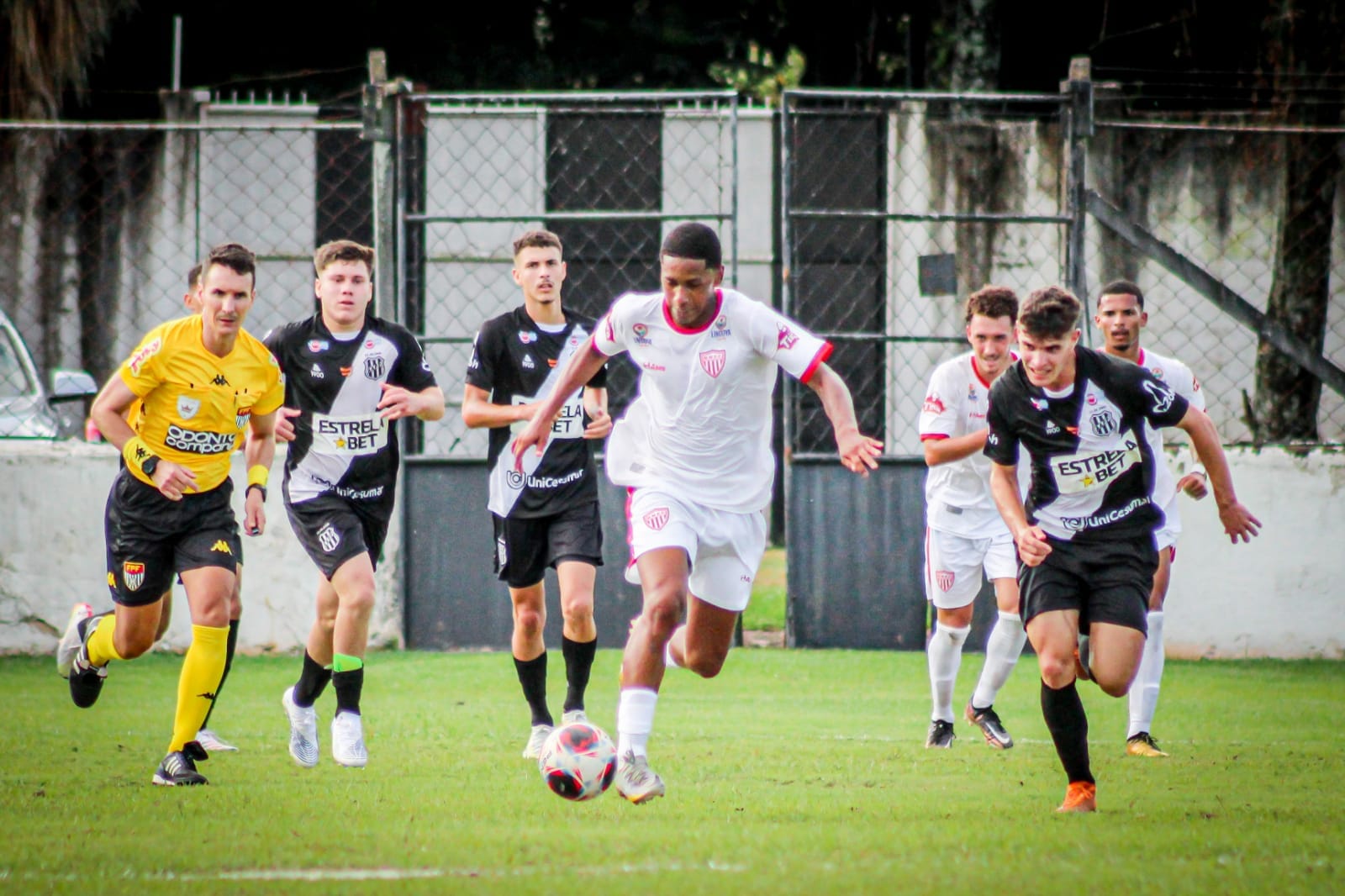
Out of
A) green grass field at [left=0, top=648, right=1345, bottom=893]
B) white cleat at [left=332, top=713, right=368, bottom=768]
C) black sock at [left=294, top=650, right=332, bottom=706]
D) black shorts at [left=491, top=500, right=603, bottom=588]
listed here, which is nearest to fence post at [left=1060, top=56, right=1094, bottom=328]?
green grass field at [left=0, top=648, right=1345, bottom=893]

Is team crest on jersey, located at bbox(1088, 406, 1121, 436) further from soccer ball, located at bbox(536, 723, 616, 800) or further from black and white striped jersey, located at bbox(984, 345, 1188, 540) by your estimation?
soccer ball, located at bbox(536, 723, 616, 800)

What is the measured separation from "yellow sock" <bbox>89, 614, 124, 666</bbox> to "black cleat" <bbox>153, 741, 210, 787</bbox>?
834 mm

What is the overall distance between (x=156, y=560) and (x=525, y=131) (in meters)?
7.71

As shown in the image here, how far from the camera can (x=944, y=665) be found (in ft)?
26.0

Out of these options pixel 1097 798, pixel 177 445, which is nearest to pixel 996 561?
pixel 1097 798


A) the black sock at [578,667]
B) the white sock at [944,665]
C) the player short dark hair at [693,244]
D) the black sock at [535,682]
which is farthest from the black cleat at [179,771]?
the white sock at [944,665]

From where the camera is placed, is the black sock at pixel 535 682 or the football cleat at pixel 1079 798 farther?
the black sock at pixel 535 682

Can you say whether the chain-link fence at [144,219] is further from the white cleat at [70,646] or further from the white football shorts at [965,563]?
the white football shorts at [965,563]

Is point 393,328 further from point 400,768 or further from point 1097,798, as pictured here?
point 1097,798

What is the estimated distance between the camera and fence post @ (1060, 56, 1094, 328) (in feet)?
37.5

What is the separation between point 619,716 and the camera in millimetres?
5828

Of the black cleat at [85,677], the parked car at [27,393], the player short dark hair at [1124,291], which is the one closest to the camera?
the black cleat at [85,677]

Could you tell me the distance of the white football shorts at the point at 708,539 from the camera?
6.13 meters

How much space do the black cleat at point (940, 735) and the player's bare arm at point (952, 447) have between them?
4.03 ft
